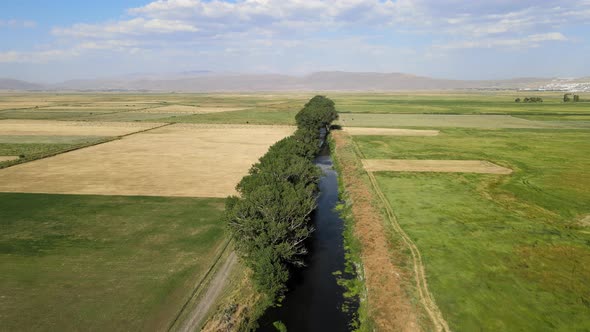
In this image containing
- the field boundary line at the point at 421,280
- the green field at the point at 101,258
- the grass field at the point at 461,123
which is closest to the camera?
the green field at the point at 101,258

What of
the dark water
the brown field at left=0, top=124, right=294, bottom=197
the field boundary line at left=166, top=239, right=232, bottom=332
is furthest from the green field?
the dark water

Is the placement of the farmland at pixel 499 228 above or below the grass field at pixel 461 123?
below

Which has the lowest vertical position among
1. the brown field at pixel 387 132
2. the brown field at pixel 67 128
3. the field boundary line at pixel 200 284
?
the field boundary line at pixel 200 284

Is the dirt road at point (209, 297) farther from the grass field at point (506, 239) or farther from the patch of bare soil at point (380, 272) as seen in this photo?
the grass field at point (506, 239)

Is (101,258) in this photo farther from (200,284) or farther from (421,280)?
(421,280)

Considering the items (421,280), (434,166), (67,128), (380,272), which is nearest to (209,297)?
(380,272)

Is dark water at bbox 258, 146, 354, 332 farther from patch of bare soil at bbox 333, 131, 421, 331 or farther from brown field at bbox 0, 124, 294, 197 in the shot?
brown field at bbox 0, 124, 294, 197

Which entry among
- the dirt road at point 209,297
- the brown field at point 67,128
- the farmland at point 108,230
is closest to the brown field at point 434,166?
the farmland at point 108,230

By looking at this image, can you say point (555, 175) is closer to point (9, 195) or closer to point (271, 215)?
point (271, 215)
